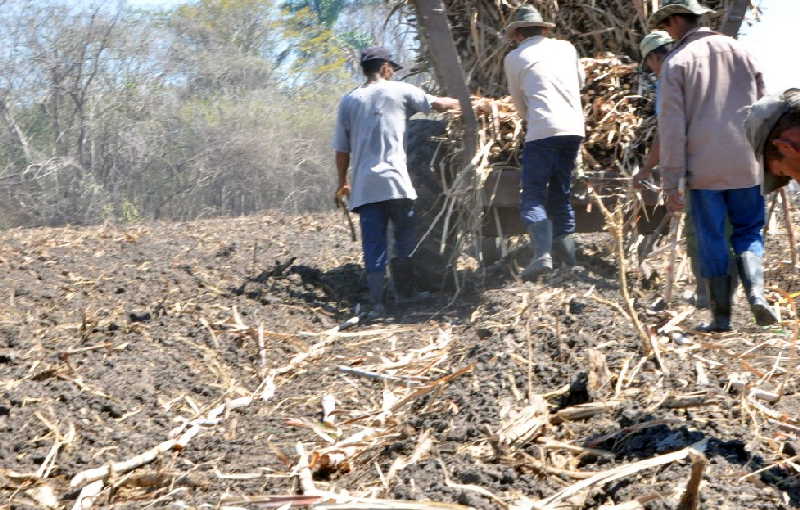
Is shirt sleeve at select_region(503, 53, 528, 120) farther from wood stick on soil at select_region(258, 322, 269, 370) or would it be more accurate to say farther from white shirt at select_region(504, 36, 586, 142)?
wood stick on soil at select_region(258, 322, 269, 370)

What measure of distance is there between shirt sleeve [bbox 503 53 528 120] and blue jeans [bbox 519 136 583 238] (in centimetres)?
28

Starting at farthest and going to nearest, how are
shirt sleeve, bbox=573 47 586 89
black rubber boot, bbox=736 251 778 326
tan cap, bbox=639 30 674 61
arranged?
shirt sleeve, bbox=573 47 586 89 → tan cap, bbox=639 30 674 61 → black rubber boot, bbox=736 251 778 326

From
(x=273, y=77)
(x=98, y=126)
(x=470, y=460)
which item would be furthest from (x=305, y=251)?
(x=273, y=77)

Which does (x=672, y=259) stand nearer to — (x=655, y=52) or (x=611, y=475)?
(x=655, y=52)

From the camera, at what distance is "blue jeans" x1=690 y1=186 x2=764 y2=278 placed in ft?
19.2

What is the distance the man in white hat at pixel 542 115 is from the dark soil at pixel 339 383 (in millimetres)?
434

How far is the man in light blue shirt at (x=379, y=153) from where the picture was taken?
718cm

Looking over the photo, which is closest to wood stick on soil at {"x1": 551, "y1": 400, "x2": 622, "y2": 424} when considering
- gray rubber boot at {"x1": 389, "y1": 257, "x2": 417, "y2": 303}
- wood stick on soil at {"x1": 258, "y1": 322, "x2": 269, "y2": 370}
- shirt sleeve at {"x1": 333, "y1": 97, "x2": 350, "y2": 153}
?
wood stick on soil at {"x1": 258, "y1": 322, "x2": 269, "y2": 370}

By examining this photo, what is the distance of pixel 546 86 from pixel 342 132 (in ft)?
5.10

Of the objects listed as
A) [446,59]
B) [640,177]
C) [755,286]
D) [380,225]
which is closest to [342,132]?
[380,225]

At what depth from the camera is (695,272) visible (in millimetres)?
6430

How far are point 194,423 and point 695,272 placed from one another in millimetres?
3264

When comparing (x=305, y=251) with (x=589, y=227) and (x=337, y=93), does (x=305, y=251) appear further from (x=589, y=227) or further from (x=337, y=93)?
(x=337, y=93)

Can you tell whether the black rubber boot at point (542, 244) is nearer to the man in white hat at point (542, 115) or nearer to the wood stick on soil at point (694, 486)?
the man in white hat at point (542, 115)
